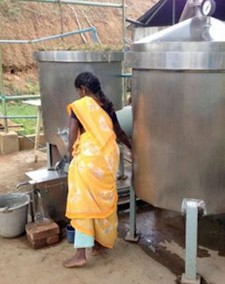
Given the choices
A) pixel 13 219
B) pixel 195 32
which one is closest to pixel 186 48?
pixel 195 32

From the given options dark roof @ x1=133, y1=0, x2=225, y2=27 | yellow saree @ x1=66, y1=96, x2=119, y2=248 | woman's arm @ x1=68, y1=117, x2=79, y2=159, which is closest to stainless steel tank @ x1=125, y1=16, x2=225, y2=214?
yellow saree @ x1=66, y1=96, x2=119, y2=248

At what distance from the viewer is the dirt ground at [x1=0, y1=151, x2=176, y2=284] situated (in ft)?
7.89

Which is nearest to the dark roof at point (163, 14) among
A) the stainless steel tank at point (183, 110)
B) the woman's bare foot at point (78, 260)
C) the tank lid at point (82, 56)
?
the tank lid at point (82, 56)

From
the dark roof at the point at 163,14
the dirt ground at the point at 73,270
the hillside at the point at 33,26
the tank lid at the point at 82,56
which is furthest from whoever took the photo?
the hillside at the point at 33,26

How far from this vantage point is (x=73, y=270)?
251 centimetres

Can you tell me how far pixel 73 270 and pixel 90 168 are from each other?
70 centimetres

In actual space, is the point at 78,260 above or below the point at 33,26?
below

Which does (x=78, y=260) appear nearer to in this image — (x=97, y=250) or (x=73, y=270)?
(x=73, y=270)

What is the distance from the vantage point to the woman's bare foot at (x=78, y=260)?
253 cm

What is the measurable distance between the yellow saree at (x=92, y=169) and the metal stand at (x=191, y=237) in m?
0.58

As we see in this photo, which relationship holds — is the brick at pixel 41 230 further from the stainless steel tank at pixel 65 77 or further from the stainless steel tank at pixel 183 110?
the stainless steel tank at pixel 183 110

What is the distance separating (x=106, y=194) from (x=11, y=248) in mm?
891

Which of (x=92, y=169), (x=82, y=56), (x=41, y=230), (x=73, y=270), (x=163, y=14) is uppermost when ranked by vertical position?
(x=163, y=14)

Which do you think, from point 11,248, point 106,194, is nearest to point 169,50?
point 106,194
